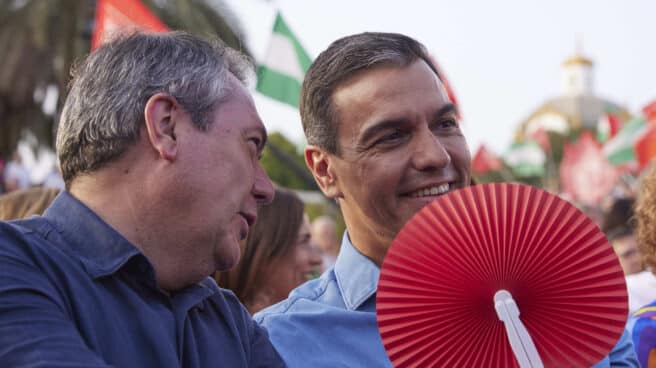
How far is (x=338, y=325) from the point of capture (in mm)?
2422

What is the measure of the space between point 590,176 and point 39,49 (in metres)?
11.7

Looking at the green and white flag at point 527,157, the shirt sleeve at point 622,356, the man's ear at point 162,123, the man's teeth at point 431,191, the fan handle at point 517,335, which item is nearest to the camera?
the fan handle at point 517,335

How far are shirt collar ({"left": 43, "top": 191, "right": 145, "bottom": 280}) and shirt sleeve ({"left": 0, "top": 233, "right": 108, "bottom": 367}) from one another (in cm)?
16

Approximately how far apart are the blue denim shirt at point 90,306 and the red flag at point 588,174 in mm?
16771

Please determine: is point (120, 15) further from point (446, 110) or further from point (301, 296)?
point (446, 110)

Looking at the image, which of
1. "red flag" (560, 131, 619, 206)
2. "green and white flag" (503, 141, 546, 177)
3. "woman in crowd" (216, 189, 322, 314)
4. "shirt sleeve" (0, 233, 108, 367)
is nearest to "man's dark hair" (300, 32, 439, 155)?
"shirt sleeve" (0, 233, 108, 367)

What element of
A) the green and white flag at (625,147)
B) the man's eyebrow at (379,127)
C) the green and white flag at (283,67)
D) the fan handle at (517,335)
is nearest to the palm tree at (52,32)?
the green and white flag at (283,67)

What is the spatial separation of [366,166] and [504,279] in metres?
0.82

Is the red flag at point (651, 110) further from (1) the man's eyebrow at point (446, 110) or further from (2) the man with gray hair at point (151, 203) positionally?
(2) the man with gray hair at point (151, 203)

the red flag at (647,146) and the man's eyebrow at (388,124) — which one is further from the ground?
the man's eyebrow at (388,124)

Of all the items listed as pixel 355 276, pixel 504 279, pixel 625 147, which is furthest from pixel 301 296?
pixel 625 147

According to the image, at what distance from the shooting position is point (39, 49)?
14250 mm

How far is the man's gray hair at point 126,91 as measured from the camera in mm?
1868

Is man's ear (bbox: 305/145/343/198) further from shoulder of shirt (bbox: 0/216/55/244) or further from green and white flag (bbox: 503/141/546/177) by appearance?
green and white flag (bbox: 503/141/546/177)
